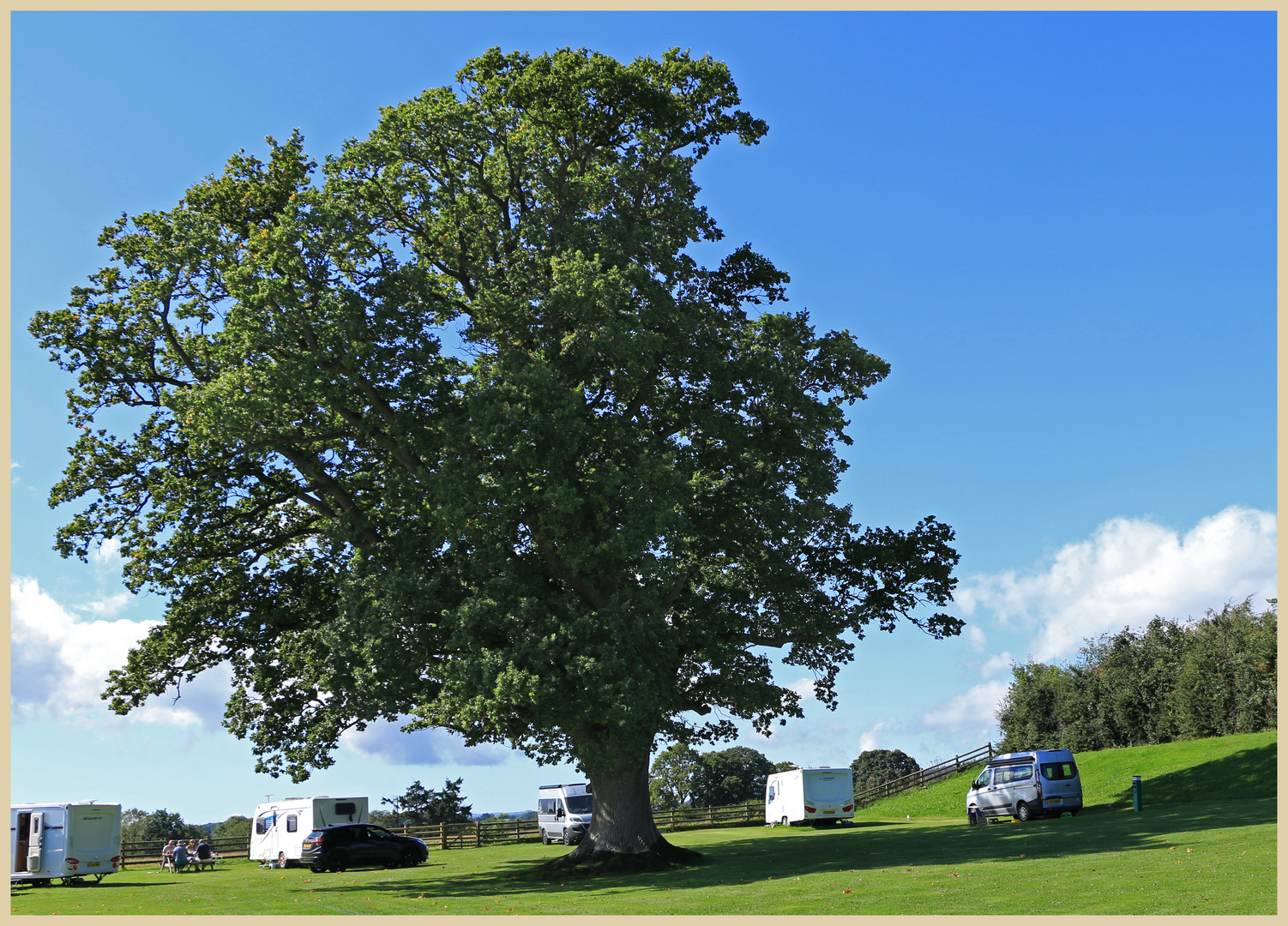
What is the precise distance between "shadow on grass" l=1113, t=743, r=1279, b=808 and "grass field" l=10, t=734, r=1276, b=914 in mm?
294

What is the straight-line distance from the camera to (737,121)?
2928 centimetres

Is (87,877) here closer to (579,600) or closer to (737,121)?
(579,600)

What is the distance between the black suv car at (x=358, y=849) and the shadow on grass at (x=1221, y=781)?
85.2ft

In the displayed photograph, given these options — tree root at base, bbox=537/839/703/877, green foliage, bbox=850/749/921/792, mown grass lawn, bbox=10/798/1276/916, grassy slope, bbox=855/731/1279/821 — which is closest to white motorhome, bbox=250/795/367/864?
mown grass lawn, bbox=10/798/1276/916

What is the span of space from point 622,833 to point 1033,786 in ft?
52.6

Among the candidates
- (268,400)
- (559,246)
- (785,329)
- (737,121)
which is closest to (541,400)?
(559,246)

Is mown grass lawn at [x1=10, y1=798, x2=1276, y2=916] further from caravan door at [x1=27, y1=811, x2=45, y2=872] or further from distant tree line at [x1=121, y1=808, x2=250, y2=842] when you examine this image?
distant tree line at [x1=121, y1=808, x2=250, y2=842]

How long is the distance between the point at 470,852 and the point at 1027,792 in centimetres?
2268

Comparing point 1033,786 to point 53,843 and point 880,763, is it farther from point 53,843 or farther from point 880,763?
point 880,763

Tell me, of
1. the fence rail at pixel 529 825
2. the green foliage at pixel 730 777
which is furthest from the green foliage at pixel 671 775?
the fence rail at pixel 529 825

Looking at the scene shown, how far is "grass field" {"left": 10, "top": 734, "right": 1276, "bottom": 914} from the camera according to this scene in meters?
15.7

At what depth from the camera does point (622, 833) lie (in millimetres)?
26359

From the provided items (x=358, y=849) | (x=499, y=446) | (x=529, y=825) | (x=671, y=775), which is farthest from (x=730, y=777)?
(x=499, y=446)

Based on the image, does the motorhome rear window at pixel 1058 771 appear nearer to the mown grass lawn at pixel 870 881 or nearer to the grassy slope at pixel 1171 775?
the mown grass lawn at pixel 870 881
